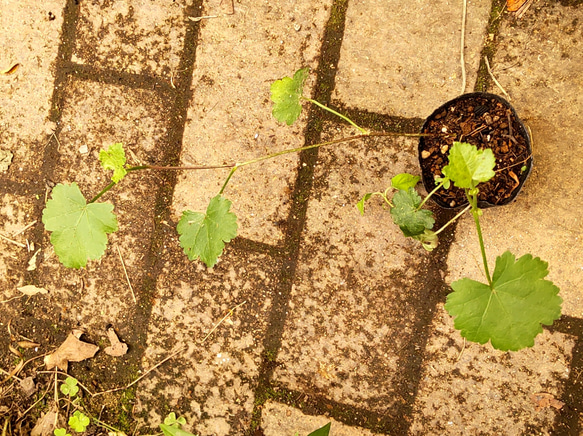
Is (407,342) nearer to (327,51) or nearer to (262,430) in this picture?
(262,430)

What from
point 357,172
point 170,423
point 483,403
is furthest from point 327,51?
point 170,423

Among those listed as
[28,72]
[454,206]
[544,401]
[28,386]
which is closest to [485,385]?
[544,401]

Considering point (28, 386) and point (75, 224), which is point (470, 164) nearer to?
point (75, 224)

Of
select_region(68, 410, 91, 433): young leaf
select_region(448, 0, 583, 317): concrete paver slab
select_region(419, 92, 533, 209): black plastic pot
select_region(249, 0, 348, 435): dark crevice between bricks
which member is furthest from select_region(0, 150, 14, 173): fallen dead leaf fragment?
select_region(448, 0, 583, 317): concrete paver slab

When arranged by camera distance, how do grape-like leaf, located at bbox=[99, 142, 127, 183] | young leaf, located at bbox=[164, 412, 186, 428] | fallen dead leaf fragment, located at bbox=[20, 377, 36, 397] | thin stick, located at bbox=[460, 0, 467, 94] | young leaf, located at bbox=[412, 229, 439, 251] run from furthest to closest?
fallen dead leaf fragment, located at bbox=[20, 377, 36, 397]
young leaf, located at bbox=[164, 412, 186, 428]
thin stick, located at bbox=[460, 0, 467, 94]
young leaf, located at bbox=[412, 229, 439, 251]
grape-like leaf, located at bbox=[99, 142, 127, 183]

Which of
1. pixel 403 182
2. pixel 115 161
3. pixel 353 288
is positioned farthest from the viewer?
pixel 353 288

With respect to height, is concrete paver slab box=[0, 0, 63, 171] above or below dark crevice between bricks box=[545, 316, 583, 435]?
above

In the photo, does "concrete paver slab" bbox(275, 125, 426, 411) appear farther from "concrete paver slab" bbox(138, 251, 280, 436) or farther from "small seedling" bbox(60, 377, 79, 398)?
"small seedling" bbox(60, 377, 79, 398)
